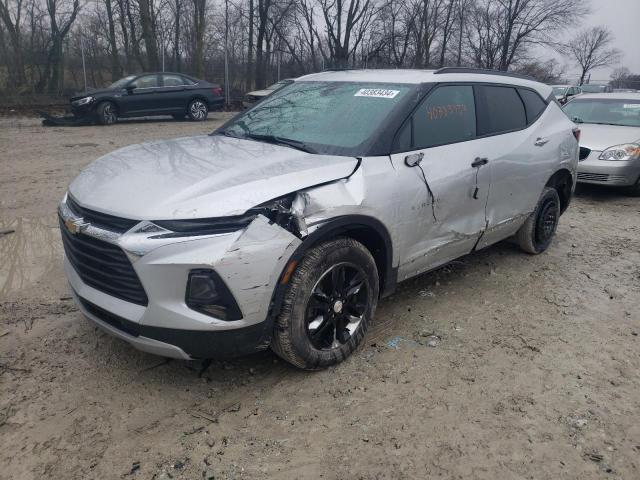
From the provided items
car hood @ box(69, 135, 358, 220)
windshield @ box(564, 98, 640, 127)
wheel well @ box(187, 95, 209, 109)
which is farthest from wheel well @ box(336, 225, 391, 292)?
wheel well @ box(187, 95, 209, 109)

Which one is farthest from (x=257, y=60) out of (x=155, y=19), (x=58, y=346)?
(x=58, y=346)

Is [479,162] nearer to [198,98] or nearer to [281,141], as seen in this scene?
[281,141]

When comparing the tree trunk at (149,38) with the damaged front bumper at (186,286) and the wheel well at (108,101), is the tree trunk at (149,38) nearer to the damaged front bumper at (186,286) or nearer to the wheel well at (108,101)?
the wheel well at (108,101)

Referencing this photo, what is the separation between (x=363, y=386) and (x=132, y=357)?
4.75 feet

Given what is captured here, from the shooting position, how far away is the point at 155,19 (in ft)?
89.4

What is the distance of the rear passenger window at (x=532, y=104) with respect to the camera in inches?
189

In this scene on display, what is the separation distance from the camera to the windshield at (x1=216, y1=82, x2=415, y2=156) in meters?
3.43

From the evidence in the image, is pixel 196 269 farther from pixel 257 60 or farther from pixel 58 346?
pixel 257 60

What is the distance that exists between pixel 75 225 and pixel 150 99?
1289 centimetres

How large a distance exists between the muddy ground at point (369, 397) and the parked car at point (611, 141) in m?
4.12

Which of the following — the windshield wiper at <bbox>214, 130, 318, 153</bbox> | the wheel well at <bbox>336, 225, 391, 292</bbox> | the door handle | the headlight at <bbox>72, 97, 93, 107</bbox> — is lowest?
the wheel well at <bbox>336, 225, 391, 292</bbox>

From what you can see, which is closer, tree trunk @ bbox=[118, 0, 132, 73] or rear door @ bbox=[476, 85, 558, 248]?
rear door @ bbox=[476, 85, 558, 248]

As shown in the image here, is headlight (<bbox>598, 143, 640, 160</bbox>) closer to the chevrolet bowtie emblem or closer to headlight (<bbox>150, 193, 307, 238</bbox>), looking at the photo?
headlight (<bbox>150, 193, 307, 238</bbox>)

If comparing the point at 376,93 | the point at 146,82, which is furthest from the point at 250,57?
the point at 376,93
